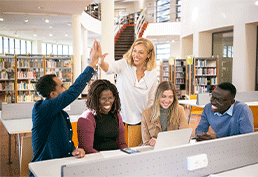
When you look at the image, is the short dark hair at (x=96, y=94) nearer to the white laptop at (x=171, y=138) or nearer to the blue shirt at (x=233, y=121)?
the white laptop at (x=171, y=138)

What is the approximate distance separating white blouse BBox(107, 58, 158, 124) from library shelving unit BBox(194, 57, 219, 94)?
26.3 feet

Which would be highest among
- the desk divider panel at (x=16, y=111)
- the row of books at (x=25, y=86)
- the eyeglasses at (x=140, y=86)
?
the eyeglasses at (x=140, y=86)

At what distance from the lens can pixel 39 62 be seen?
878cm

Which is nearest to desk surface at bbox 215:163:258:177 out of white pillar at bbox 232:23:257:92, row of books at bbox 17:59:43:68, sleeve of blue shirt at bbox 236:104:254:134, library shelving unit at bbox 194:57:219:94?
sleeve of blue shirt at bbox 236:104:254:134

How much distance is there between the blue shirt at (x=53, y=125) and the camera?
168 cm

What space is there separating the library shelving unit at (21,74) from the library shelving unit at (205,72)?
5.42m

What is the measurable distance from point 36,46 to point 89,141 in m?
18.9

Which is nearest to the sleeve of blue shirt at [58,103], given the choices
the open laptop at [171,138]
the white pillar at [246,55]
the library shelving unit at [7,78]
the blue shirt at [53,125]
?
the blue shirt at [53,125]

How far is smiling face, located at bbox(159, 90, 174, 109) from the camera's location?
2.29 meters

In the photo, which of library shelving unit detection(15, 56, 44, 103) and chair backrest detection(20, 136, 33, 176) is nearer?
chair backrest detection(20, 136, 33, 176)

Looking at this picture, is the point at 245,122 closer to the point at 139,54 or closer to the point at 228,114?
the point at 228,114

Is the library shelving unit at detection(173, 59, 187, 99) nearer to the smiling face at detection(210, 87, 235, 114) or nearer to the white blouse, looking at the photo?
the white blouse

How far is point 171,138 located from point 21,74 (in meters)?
7.99

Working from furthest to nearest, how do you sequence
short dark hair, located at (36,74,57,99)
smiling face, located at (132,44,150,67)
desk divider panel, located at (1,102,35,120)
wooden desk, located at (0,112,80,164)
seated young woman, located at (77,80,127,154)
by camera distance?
desk divider panel, located at (1,102,35,120)
wooden desk, located at (0,112,80,164)
smiling face, located at (132,44,150,67)
seated young woman, located at (77,80,127,154)
short dark hair, located at (36,74,57,99)
